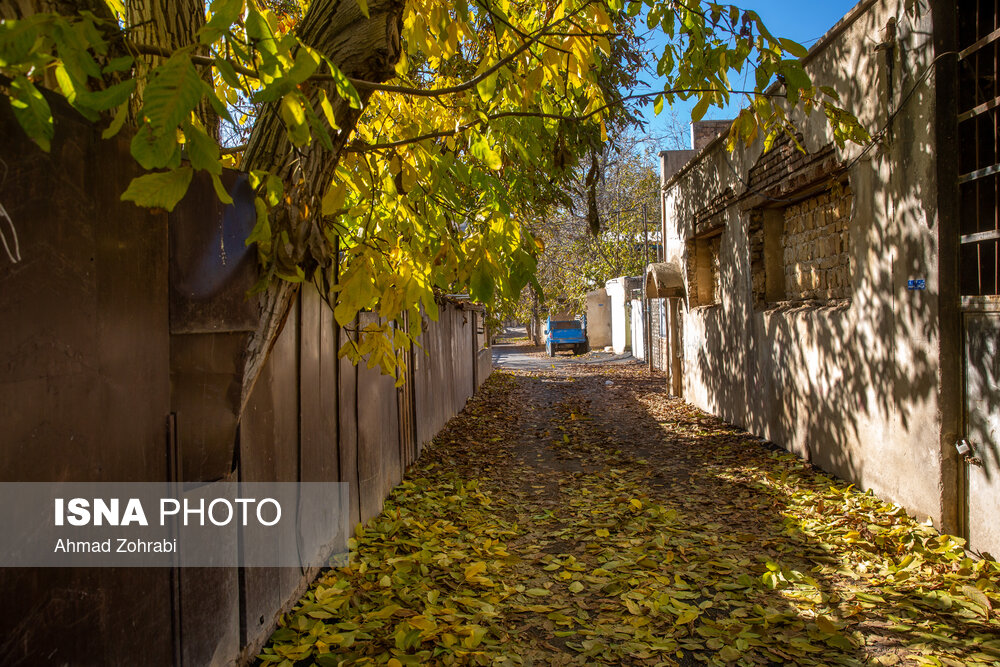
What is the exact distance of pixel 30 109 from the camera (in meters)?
1.28

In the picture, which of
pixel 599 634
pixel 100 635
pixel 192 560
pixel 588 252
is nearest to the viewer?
pixel 100 635

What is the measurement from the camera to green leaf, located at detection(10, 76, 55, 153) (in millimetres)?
1240

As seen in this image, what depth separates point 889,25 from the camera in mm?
4660

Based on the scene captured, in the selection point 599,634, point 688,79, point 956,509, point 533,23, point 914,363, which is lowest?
point 599,634

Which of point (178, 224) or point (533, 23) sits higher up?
point (533, 23)

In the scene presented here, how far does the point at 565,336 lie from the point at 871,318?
76.9ft

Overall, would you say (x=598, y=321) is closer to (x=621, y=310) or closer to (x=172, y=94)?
(x=621, y=310)

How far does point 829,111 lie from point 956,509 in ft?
9.15

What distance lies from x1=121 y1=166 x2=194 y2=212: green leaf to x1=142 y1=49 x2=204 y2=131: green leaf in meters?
0.16

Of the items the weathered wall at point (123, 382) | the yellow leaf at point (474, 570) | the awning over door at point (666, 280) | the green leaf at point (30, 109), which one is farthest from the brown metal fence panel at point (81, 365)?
the awning over door at point (666, 280)

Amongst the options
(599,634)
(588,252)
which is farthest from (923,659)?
(588,252)

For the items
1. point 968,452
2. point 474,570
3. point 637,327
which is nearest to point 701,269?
point 968,452

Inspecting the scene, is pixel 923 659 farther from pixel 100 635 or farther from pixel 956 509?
pixel 100 635

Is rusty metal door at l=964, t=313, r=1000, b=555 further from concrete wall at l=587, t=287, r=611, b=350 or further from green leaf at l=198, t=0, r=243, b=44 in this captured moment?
concrete wall at l=587, t=287, r=611, b=350
